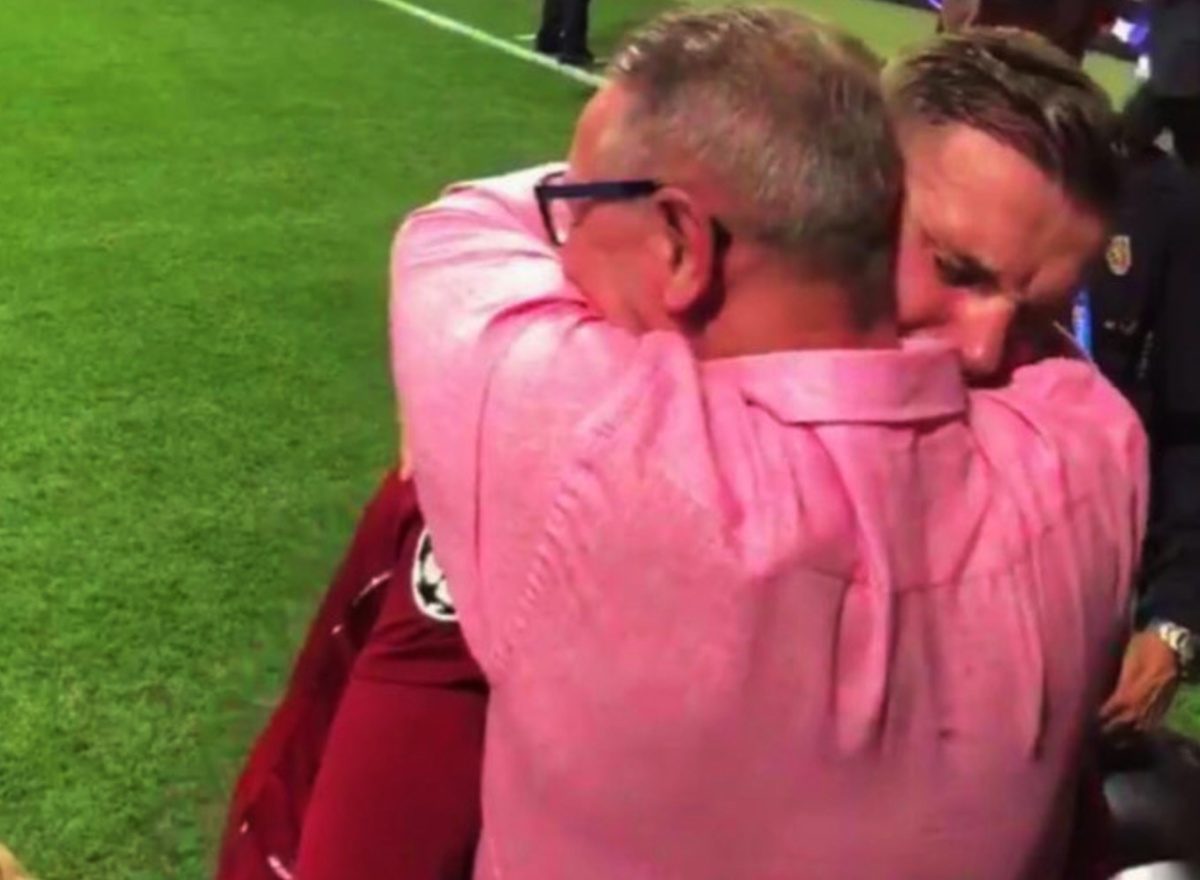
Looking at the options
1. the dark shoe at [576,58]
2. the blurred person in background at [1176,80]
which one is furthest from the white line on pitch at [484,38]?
the blurred person in background at [1176,80]

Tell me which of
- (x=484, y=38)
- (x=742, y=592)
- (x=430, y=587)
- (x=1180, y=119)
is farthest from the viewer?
(x=484, y=38)

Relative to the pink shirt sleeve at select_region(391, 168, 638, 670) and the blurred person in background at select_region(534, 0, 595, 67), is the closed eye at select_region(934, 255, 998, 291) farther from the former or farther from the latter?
the blurred person in background at select_region(534, 0, 595, 67)

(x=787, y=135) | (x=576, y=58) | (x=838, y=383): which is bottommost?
(x=576, y=58)

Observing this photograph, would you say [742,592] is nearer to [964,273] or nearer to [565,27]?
[964,273]

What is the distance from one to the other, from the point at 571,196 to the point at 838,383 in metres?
0.17

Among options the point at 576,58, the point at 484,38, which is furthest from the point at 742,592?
the point at 484,38

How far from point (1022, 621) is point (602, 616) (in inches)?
8.4

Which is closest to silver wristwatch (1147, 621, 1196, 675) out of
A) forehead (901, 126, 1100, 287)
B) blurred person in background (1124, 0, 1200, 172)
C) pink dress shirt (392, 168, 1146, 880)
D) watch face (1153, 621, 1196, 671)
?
watch face (1153, 621, 1196, 671)

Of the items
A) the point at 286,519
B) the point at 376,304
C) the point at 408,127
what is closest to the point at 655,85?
the point at 286,519

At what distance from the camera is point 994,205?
49.8 inches

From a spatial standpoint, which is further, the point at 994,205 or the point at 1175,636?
the point at 1175,636

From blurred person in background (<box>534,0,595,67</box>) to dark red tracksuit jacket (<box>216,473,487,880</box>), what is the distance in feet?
26.3

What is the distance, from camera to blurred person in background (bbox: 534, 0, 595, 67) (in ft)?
30.7

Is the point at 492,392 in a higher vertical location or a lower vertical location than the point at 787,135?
lower
